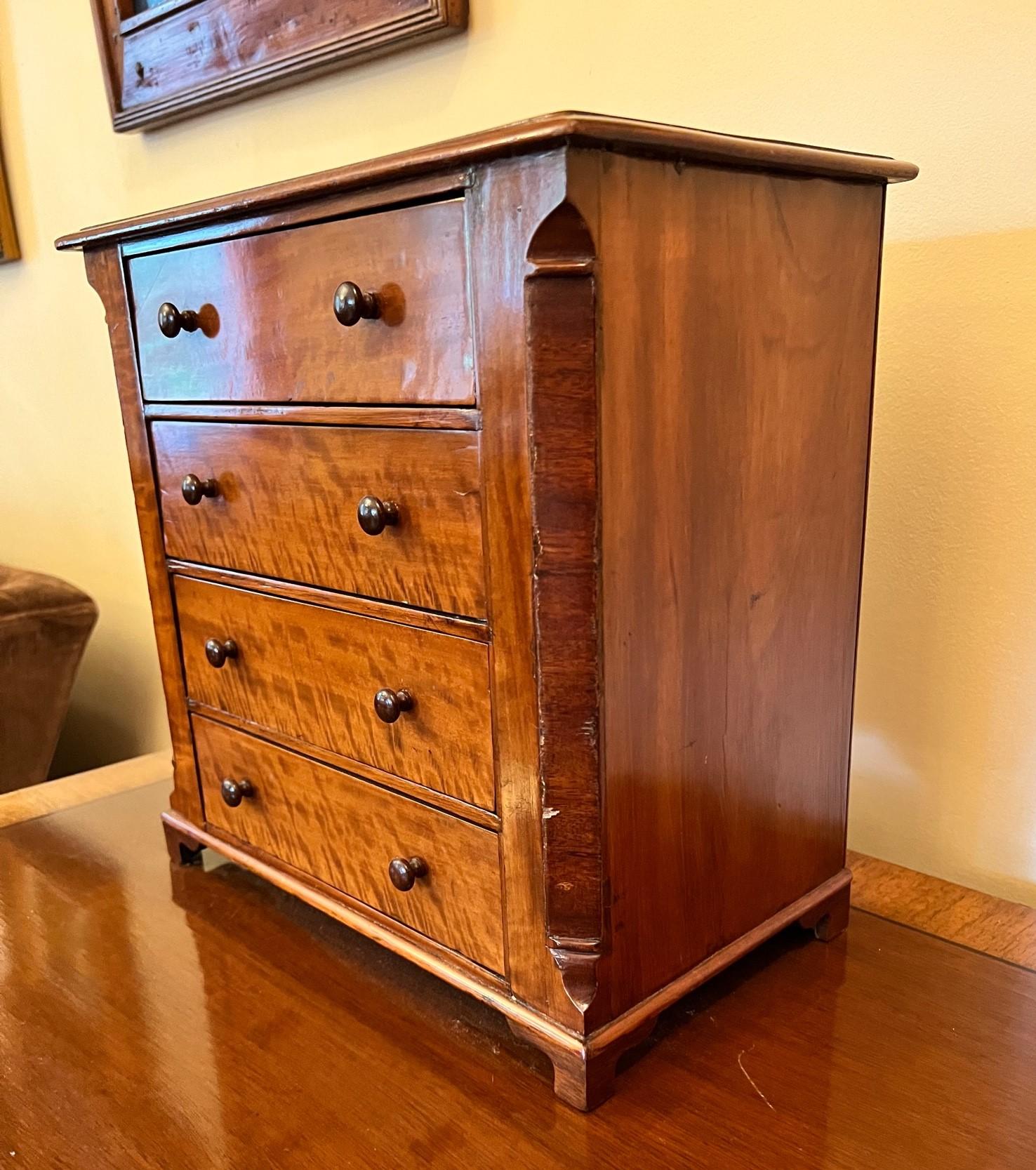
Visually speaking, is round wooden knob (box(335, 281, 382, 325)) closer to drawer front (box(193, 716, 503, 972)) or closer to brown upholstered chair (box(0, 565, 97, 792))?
drawer front (box(193, 716, 503, 972))

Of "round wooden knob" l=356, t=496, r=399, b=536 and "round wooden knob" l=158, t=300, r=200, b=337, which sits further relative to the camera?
"round wooden knob" l=158, t=300, r=200, b=337

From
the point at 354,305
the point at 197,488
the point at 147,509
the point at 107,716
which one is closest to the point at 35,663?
the point at 107,716

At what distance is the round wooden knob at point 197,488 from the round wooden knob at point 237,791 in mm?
293

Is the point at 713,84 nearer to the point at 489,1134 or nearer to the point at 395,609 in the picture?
the point at 395,609

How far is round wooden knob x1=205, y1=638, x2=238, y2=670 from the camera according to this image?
1018mm

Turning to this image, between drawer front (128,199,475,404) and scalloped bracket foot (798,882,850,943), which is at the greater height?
drawer front (128,199,475,404)

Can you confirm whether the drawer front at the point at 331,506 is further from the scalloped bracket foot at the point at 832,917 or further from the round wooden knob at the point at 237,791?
the scalloped bracket foot at the point at 832,917

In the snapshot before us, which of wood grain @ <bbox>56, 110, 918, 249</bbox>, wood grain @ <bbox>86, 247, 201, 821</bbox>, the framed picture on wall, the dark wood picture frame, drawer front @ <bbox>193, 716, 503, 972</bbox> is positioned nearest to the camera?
wood grain @ <bbox>56, 110, 918, 249</bbox>

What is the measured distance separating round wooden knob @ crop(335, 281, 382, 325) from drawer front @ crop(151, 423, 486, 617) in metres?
0.09

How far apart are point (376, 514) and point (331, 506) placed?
0.08 meters

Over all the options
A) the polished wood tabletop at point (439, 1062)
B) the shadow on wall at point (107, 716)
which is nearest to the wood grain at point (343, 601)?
the polished wood tabletop at point (439, 1062)

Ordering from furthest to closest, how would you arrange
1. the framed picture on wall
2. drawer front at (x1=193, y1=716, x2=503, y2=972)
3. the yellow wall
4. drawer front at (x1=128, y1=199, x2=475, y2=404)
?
the framed picture on wall < the yellow wall < drawer front at (x1=193, y1=716, x2=503, y2=972) < drawer front at (x1=128, y1=199, x2=475, y2=404)

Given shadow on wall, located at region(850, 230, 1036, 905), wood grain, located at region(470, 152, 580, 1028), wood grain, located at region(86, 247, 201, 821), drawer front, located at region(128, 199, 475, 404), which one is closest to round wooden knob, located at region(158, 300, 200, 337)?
drawer front, located at region(128, 199, 475, 404)

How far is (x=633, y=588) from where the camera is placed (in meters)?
0.71
